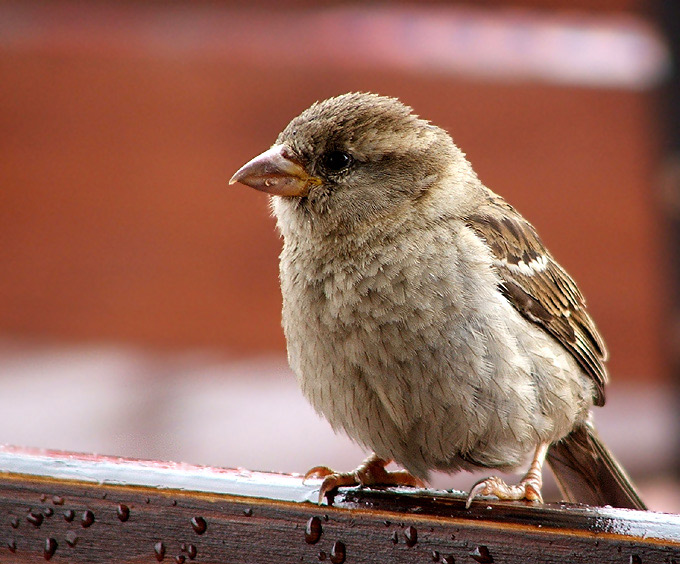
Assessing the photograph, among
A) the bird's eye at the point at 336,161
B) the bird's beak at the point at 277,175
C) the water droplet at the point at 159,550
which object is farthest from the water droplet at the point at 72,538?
the bird's eye at the point at 336,161

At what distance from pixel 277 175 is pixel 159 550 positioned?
86 cm

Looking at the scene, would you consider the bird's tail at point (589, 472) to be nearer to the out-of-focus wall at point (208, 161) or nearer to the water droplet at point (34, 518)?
the water droplet at point (34, 518)

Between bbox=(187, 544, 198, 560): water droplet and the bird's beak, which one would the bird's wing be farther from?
bbox=(187, 544, 198, 560): water droplet

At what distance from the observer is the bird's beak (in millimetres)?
1951

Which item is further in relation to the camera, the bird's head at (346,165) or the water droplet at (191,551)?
the bird's head at (346,165)

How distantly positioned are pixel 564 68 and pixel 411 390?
7.97 ft

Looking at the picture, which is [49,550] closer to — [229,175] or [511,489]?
[511,489]

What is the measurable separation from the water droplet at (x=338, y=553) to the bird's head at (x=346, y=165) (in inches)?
30.6

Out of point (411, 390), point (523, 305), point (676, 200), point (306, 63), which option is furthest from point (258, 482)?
point (306, 63)

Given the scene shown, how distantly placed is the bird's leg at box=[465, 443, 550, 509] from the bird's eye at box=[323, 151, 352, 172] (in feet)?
2.25

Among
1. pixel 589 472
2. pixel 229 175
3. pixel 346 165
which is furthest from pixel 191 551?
pixel 229 175

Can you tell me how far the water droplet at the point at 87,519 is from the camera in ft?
4.49

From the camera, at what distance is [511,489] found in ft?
6.49

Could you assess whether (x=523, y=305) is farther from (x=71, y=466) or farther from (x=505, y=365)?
(x=71, y=466)
